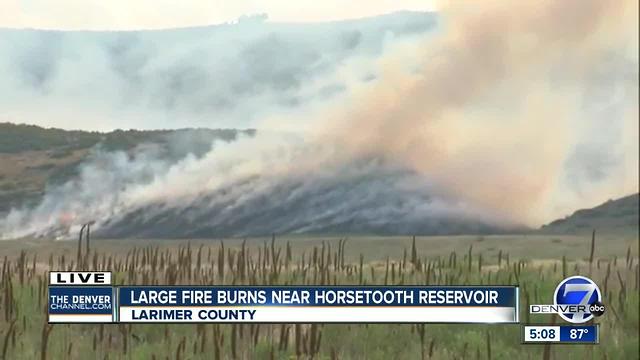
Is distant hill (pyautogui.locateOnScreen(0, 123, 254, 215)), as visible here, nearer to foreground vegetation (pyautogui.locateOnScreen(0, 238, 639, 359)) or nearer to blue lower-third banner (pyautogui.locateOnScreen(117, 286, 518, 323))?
foreground vegetation (pyautogui.locateOnScreen(0, 238, 639, 359))

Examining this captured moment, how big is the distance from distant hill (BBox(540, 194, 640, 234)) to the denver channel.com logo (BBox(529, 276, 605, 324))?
15.4 inches

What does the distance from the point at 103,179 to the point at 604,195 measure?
3.84 m

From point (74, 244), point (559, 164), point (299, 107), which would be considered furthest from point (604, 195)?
point (74, 244)

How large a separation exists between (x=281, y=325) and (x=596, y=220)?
8.64 feet

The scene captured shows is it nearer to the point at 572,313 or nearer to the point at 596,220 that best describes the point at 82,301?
the point at 572,313

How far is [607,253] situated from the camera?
20.3 ft

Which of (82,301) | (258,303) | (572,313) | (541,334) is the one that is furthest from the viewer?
(572,313)

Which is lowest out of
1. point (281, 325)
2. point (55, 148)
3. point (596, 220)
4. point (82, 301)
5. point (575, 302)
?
point (281, 325)

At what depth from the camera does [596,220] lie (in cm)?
607

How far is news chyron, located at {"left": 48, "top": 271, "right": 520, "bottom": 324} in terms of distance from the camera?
5.33 metres

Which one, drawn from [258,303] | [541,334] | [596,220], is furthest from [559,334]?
[258,303]

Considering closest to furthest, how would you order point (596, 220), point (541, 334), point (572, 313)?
point (541, 334), point (572, 313), point (596, 220)

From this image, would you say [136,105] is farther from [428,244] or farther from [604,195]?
[604,195]

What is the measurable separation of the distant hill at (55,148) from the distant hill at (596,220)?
2518 mm
